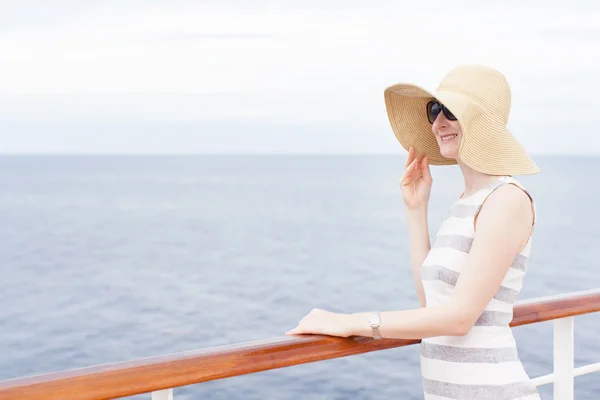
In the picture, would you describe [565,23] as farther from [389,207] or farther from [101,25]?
[101,25]

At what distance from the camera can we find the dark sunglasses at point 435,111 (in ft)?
5.02

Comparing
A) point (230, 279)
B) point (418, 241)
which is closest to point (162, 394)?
point (418, 241)

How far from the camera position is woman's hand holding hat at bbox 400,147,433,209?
1768 millimetres

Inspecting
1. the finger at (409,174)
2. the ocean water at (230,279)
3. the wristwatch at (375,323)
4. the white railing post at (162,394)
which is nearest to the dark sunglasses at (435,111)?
the finger at (409,174)

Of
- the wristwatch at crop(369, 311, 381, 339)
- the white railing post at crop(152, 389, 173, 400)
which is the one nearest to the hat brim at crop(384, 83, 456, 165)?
the wristwatch at crop(369, 311, 381, 339)

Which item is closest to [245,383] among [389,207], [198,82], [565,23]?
[389,207]

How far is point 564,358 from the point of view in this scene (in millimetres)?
1885

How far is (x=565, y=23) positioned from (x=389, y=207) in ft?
86.5

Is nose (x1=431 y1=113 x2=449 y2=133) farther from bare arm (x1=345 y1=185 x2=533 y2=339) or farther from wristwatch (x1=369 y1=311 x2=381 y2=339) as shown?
wristwatch (x1=369 y1=311 x2=381 y2=339)

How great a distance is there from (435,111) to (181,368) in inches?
29.5

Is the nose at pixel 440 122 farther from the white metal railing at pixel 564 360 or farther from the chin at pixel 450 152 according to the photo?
the white metal railing at pixel 564 360

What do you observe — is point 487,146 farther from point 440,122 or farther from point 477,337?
point 477,337

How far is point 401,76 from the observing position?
74750 millimetres

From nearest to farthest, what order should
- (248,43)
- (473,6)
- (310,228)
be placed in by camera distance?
(310,228) → (473,6) → (248,43)
